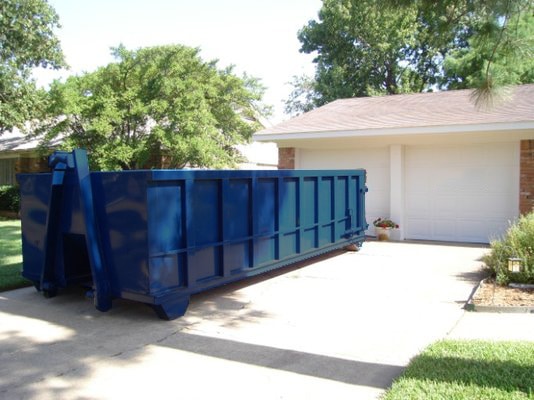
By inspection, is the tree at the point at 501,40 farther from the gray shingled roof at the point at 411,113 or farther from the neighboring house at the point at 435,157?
the neighboring house at the point at 435,157

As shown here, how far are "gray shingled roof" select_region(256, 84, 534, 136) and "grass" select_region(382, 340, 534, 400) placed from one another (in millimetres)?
6668

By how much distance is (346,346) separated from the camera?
201 inches

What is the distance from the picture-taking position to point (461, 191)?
40.5 feet

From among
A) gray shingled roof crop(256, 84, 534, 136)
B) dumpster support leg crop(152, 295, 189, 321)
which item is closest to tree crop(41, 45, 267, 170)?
gray shingled roof crop(256, 84, 534, 136)

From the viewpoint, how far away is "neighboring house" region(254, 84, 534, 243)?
1144 centimetres

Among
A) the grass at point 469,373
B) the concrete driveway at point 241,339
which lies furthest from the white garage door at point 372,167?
the grass at point 469,373

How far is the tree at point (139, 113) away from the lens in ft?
52.6

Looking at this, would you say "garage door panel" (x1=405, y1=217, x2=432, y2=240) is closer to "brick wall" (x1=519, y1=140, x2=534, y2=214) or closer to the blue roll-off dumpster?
"brick wall" (x1=519, y1=140, x2=534, y2=214)

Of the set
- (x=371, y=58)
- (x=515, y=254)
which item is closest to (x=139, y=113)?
(x=515, y=254)

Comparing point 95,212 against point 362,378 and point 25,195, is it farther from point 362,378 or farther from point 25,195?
point 362,378

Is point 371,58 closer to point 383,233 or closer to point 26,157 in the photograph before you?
point 26,157

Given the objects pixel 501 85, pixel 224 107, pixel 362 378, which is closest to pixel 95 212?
pixel 362 378

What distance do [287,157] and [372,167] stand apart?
2.37 meters

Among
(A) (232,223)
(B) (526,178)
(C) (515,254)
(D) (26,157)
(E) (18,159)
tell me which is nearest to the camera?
(A) (232,223)
